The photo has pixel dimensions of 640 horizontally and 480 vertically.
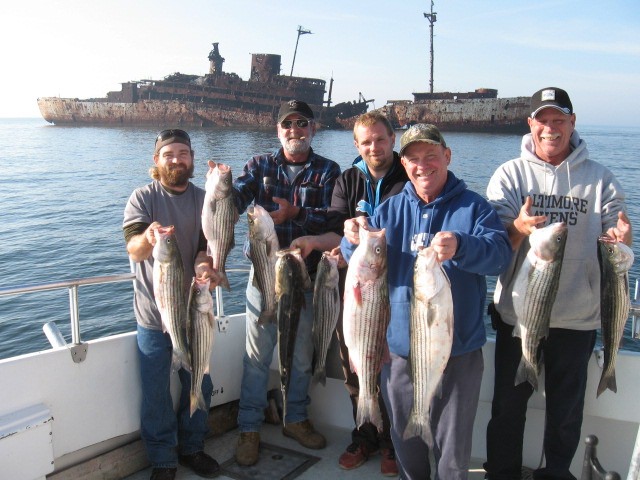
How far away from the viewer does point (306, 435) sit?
16.4 feet

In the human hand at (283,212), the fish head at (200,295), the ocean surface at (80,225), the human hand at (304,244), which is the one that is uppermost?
the human hand at (283,212)

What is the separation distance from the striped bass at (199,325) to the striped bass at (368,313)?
1.08m

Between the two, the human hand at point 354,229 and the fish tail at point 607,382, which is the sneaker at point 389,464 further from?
the human hand at point 354,229

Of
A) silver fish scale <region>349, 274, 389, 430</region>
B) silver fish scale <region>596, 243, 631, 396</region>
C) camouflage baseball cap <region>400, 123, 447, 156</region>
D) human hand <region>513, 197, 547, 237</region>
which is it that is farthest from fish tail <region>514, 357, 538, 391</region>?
→ camouflage baseball cap <region>400, 123, 447, 156</region>

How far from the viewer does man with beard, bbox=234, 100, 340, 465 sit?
462cm

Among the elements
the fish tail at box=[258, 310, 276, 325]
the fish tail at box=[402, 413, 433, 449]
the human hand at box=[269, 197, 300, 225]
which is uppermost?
the human hand at box=[269, 197, 300, 225]

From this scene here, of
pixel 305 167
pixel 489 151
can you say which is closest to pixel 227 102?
pixel 489 151

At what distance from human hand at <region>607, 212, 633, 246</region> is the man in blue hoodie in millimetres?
778

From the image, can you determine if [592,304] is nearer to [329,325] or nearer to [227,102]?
[329,325]

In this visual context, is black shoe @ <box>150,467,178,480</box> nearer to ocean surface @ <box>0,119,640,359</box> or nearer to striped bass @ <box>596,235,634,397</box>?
ocean surface @ <box>0,119,640,359</box>

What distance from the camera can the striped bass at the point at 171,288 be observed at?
12.6ft

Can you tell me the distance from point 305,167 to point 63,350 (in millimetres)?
2316

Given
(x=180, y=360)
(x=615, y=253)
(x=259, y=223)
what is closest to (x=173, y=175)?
(x=259, y=223)

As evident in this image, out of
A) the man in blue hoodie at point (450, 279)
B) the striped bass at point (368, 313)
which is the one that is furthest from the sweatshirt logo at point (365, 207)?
the striped bass at point (368, 313)
